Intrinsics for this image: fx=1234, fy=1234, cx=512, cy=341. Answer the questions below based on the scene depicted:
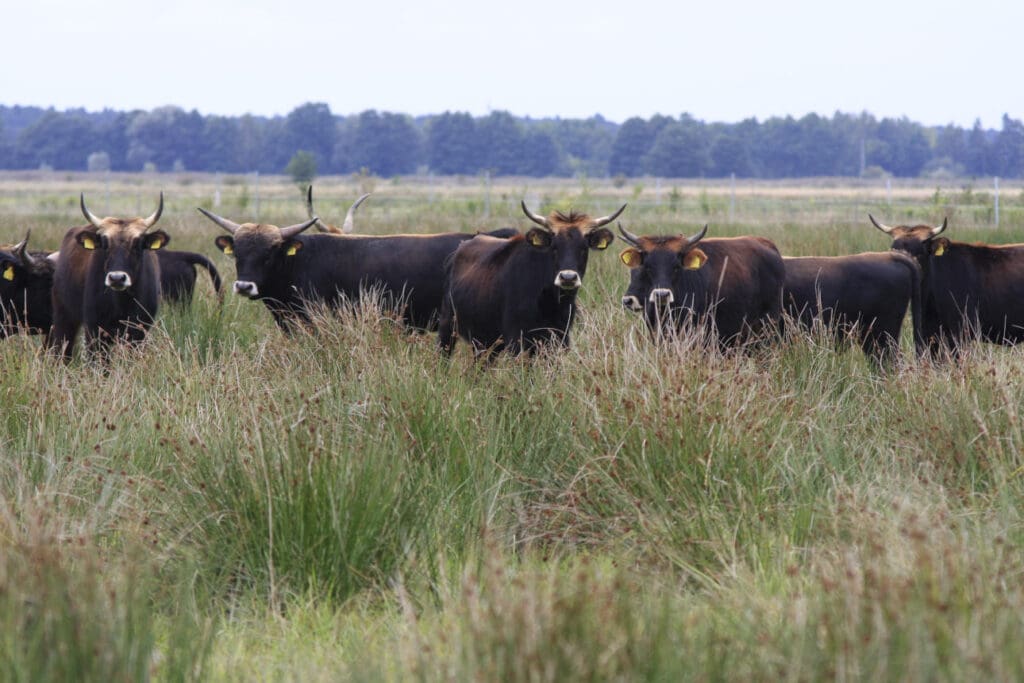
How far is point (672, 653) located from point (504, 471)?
214 centimetres

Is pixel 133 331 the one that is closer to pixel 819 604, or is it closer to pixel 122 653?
pixel 122 653

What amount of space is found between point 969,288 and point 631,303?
11.0ft

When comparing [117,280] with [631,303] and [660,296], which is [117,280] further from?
[660,296]

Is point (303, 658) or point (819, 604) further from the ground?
point (819, 604)

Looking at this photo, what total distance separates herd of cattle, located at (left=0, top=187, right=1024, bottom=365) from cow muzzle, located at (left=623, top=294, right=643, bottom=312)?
17 mm

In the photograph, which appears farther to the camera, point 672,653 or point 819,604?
point 819,604

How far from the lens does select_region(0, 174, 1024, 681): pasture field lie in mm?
3076

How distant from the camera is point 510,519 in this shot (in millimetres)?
5070

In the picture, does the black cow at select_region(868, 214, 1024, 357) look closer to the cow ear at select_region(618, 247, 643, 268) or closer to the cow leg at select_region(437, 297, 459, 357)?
the cow ear at select_region(618, 247, 643, 268)

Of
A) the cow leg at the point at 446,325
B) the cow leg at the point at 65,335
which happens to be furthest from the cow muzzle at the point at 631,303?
the cow leg at the point at 65,335

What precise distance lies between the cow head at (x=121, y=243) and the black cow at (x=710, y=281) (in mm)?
3469

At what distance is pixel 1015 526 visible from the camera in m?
4.16

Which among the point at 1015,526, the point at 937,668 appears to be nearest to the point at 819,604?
the point at 937,668

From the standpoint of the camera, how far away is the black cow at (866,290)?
379 inches
